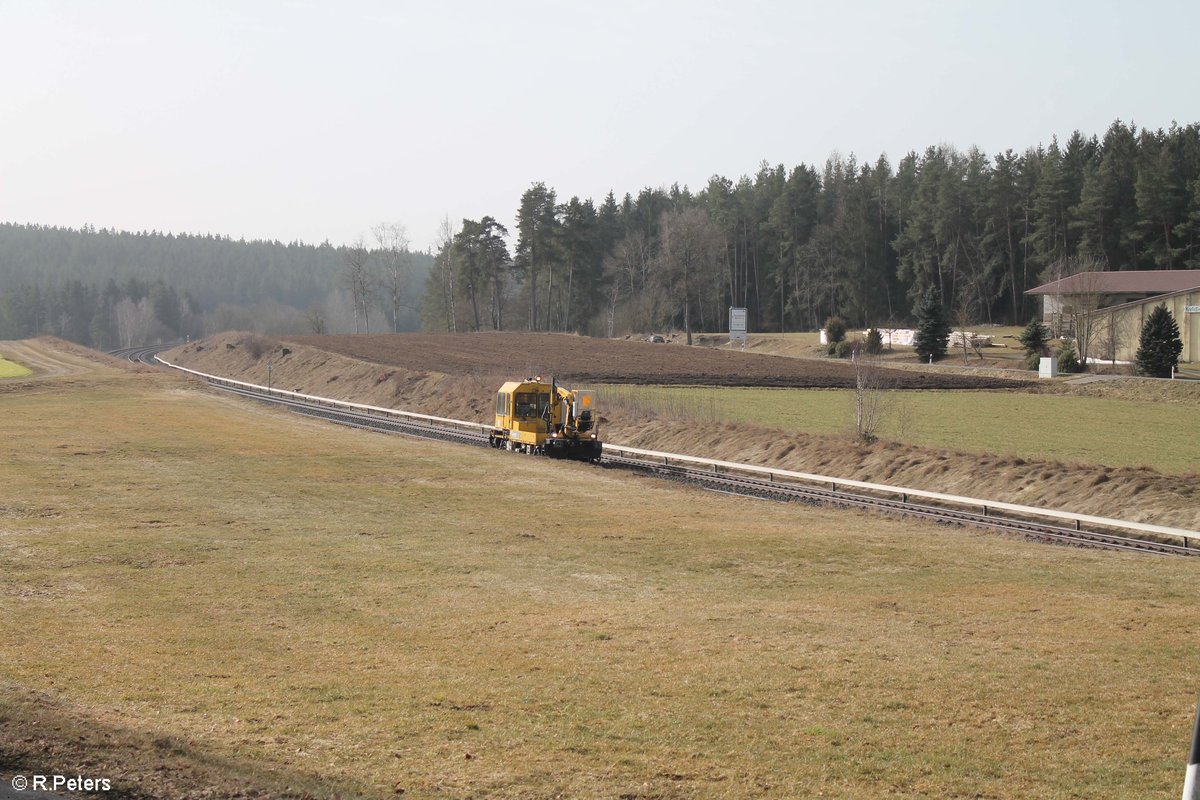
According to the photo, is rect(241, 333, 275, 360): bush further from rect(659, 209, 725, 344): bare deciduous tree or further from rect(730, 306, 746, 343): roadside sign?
rect(659, 209, 725, 344): bare deciduous tree

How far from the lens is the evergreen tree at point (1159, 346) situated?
234 ft

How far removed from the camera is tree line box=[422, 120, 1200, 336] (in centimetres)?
10819

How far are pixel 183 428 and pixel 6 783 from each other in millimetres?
42285

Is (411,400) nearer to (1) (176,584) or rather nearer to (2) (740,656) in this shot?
(1) (176,584)

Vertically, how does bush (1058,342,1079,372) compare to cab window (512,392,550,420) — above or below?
above

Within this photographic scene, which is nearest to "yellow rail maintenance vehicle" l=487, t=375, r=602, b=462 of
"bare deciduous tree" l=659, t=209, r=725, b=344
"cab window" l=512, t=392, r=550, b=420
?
"cab window" l=512, t=392, r=550, b=420

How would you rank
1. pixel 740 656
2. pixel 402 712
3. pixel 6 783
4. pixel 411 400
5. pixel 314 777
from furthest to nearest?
pixel 411 400, pixel 740 656, pixel 402 712, pixel 314 777, pixel 6 783

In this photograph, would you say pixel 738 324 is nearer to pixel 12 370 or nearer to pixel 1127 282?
pixel 1127 282

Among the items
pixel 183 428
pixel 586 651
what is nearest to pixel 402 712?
pixel 586 651

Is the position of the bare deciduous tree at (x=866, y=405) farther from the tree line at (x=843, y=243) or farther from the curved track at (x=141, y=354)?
the curved track at (x=141, y=354)

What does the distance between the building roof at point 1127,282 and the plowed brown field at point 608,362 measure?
13.8 meters

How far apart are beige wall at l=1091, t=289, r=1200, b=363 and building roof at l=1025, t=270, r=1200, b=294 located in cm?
387

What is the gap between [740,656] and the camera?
14.2 m

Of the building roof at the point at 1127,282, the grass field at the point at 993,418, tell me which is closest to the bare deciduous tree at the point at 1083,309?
the building roof at the point at 1127,282
